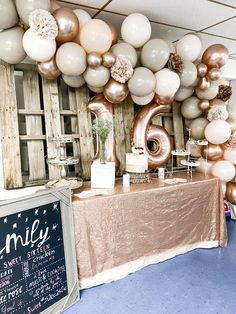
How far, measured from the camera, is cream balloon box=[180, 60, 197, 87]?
8.06ft

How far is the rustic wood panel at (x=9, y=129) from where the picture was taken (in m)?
2.14

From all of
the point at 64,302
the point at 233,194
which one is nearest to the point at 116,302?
the point at 64,302

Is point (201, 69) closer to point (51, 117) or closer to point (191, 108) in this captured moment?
point (191, 108)

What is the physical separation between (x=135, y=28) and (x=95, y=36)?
40 cm

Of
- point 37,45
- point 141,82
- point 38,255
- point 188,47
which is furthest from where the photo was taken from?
point 188,47

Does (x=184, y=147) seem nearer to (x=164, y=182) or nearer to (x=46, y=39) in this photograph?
(x=164, y=182)

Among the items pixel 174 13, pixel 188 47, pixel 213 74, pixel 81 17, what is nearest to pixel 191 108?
pixel 213 74

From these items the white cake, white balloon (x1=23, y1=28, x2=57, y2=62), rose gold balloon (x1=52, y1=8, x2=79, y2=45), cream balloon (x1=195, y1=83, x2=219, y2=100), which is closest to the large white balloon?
rose gold balloon (x1=52, y1=8, x2=79, y2=45)

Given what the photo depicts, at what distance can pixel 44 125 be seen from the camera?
2.41m

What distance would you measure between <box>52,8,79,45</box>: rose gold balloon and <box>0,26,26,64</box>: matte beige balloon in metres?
0.28

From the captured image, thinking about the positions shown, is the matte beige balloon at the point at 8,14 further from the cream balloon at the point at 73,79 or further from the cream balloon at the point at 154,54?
the cream balloon at the point at 154,54

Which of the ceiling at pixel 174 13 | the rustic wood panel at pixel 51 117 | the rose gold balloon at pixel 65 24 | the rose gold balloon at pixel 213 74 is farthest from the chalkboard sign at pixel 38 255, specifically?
the rose gold balloon at pixel 213 74

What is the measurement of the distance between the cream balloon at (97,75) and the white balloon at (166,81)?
0.50 m

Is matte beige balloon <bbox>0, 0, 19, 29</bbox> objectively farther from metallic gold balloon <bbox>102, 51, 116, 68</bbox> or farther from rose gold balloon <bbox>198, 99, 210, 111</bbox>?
rose gold balloon <bbox>198, 99, 210, 111</bbox>
